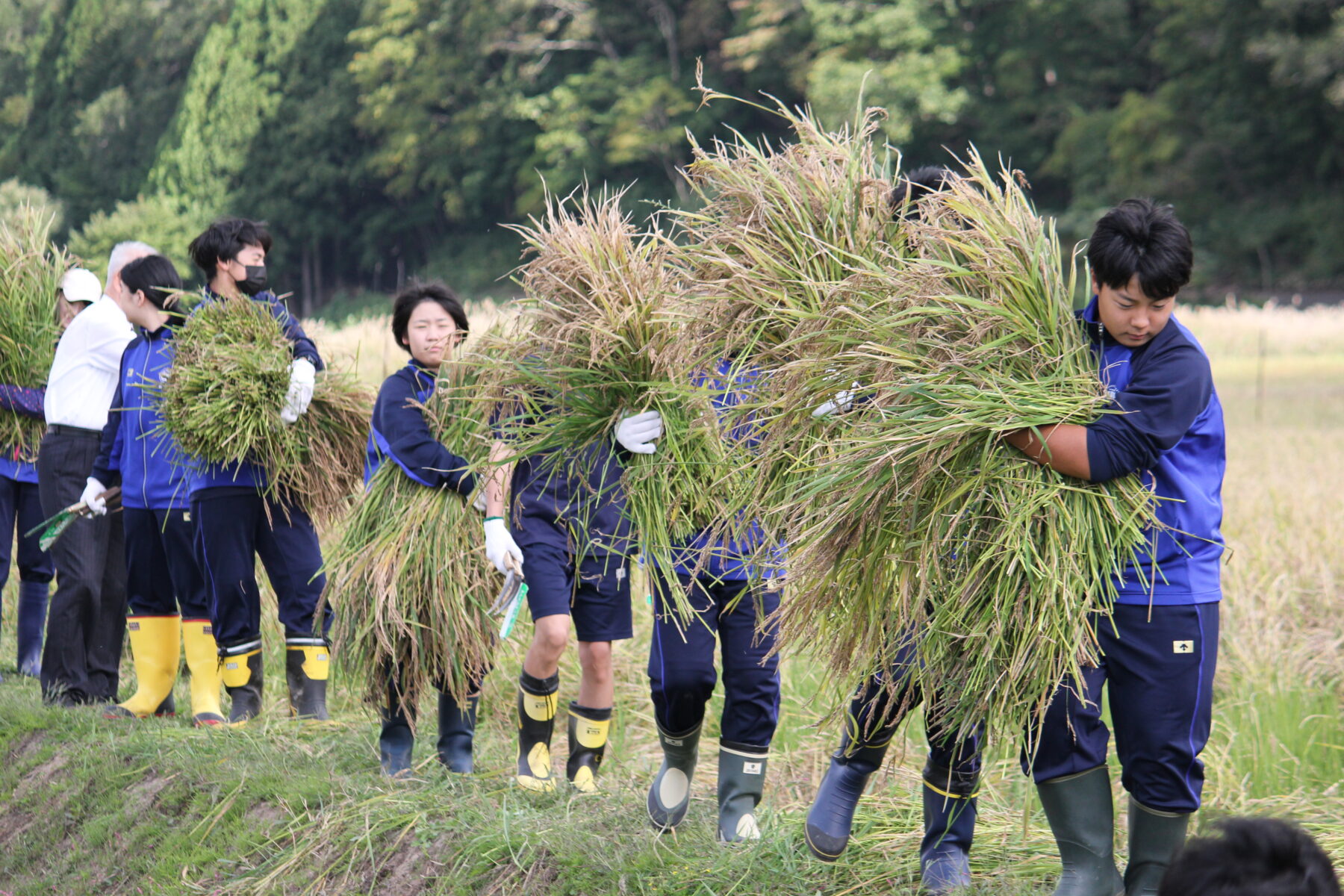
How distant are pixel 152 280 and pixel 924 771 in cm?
374

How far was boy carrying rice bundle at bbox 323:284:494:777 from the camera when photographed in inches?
166

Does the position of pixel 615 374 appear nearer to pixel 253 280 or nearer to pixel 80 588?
pixel 253 280

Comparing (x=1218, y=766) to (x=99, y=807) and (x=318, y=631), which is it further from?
(x=99, y=807)

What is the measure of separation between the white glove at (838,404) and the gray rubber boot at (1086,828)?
0.91m

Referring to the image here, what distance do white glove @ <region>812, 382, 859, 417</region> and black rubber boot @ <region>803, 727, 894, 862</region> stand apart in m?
0.82

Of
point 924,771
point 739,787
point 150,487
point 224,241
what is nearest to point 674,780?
point 739,787

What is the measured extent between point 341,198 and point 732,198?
32.1m

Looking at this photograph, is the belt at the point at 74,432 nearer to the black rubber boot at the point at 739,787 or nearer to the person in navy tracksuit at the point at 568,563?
the person in navy tracksuit at the point at 568,563

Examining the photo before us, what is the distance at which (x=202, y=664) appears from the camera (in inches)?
209

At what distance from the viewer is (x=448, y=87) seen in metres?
32.9

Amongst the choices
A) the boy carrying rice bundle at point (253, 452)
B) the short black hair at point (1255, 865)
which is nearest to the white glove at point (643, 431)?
the boy carrying rice bundle at point (253, 452)

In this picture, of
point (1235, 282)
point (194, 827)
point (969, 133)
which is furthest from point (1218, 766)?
point (969, 133)

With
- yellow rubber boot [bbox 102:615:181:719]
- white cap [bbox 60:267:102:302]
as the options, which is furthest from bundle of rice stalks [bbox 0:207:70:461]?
yellow rubber boot [bbox 102:615:181:719]

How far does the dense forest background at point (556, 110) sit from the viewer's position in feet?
91.5
